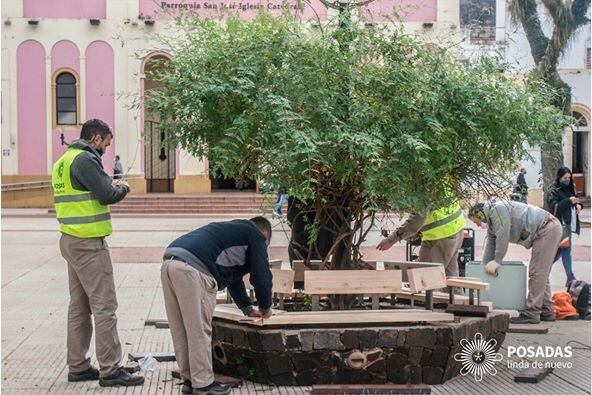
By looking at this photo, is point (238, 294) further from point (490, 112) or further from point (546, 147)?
point (546, 147)

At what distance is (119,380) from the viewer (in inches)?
265

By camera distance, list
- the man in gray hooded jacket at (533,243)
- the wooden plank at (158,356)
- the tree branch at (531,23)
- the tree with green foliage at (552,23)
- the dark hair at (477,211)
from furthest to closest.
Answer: the tree branch at (531,23) < the tree with green foliage at (552,23) < the man in gray hooded jacket at (533,243) < the dark hair at (477,211) < the wooden plank at (158,356)

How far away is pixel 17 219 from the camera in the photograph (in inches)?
1104

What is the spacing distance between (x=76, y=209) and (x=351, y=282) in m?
2.06

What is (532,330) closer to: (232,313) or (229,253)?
(232,313)

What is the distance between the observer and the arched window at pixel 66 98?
33.2 m

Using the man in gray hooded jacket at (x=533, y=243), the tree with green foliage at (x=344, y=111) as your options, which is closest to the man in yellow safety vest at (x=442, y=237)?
the man in gray hooded jacket at (x=533, y=243)

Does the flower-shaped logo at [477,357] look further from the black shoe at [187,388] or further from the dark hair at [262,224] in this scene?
the black shoe at [187,388]

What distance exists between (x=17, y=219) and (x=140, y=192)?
5.39 meters

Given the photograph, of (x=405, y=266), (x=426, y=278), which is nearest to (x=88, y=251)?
(x=426, y=278)

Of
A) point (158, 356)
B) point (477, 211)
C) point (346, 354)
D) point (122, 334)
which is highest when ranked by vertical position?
point (477, 211)

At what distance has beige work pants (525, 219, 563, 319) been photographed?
9.61m

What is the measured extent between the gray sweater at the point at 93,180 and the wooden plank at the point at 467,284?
2.74 m

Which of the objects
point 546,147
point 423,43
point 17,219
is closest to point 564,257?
point 546,147
